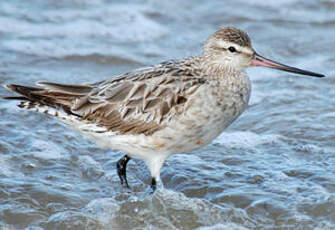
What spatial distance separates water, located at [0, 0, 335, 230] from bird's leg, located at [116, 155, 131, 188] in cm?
12

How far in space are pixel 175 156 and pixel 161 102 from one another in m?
1.56

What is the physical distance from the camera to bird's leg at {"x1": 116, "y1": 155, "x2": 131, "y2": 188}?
796 centimetres

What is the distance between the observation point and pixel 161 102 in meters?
7.40

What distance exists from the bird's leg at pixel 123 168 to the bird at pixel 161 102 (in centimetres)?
38

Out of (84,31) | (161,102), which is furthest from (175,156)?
(84,31)

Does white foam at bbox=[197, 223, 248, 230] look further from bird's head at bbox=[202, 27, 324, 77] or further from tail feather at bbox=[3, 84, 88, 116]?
tail feather at bbox=[3, 84, 88, 116]

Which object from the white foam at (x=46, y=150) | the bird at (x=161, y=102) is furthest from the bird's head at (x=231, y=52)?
the white foam at (x=46, y=150)

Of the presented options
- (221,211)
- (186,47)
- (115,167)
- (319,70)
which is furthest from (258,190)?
(186,47)

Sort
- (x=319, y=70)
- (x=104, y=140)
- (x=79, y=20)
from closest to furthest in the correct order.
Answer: (x=104, y=140) < (x=319, y=70) < (x=79, y=20)

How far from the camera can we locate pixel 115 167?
8453mm

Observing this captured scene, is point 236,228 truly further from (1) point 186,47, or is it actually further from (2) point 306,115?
(1) point 186,47

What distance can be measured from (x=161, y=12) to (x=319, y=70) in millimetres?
3765

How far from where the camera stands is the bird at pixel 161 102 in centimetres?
731

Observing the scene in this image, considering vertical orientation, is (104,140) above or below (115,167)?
above
